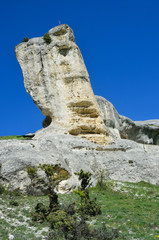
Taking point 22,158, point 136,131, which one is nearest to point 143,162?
point 22,158

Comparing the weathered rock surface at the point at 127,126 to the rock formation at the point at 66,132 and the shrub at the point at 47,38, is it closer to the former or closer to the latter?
the rock formation at the point at 66,132

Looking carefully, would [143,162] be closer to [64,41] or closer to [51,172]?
[51,172]

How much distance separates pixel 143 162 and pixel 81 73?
12.3m

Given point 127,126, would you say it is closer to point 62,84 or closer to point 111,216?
point 62,84

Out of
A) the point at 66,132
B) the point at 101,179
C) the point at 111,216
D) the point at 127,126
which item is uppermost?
the point at 66,132

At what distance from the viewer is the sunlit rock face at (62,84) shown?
2959 cm

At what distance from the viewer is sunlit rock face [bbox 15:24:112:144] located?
2959 cm

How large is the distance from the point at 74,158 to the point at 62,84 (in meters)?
11.5

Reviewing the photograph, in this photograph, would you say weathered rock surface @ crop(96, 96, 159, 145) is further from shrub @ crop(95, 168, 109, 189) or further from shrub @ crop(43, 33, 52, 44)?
shrub @ crop(95, 168, 109, 189)

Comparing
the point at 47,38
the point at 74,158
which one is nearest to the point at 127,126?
the point at 47,38

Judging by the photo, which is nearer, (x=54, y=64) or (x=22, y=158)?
(x=22, y=158)

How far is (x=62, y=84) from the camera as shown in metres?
31.4

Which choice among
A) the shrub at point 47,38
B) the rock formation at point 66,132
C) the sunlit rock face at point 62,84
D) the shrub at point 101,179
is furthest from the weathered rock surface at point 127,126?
the shrub at point 101,179

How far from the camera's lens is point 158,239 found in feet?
32.8
